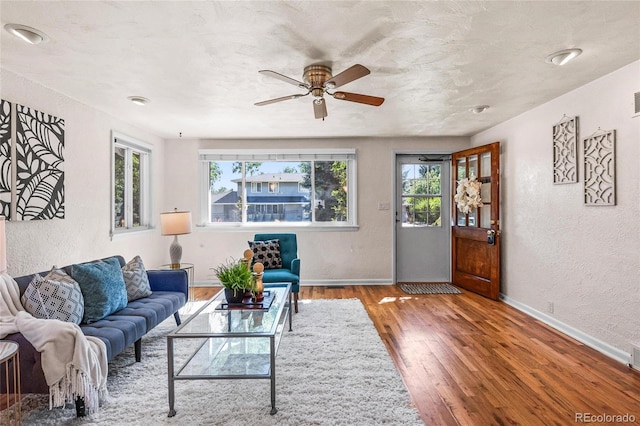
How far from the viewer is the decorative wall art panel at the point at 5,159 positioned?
8.81 feet

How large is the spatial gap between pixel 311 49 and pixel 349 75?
33 cm

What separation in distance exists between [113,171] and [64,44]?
2094mm

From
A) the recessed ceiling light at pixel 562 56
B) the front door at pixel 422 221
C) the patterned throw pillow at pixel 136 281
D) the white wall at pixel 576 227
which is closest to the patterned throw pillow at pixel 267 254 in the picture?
the patterned throw pillow at pixel 136 281

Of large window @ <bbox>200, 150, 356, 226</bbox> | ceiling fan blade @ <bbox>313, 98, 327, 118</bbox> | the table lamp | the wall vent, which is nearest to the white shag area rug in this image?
the table lamp

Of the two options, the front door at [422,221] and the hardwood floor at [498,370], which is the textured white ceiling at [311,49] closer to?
the front door at [422,221]

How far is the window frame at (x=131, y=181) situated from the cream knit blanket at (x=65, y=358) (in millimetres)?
2205

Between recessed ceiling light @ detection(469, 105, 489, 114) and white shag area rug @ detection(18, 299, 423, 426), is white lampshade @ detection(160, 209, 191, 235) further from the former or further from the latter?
→ recessed ceiling light @ detection(469, 105, 489, 114)

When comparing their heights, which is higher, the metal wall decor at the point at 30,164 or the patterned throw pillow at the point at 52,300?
the metal wall decor at the point at 30,164

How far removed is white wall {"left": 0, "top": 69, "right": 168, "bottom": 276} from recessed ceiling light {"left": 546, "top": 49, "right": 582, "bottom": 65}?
397 cm

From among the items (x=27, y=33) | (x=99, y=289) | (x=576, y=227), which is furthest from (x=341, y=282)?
(x=27, y=33)

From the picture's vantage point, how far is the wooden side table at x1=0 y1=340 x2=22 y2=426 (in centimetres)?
174

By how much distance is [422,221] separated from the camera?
586cm

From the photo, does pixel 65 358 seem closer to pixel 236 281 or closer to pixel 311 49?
pixel 236 281

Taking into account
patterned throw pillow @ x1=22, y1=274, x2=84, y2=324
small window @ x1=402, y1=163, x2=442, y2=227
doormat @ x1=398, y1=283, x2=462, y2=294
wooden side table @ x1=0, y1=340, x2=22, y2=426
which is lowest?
doormat @ x1=398, y1=283, x2=462, y2=294
